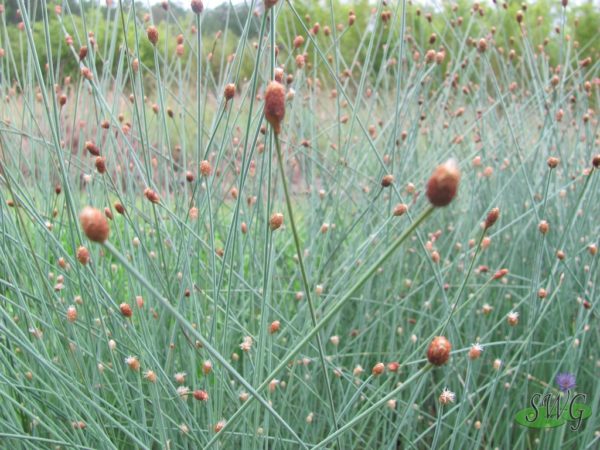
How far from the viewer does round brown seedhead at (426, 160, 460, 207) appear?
0.66 m

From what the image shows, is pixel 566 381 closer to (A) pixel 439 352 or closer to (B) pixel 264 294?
(B) pixel 264 294

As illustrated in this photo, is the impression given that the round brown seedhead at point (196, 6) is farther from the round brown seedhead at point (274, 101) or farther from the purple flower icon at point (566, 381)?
the purple flower icon at point (566, 381)

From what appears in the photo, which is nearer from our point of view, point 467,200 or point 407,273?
point 407,273

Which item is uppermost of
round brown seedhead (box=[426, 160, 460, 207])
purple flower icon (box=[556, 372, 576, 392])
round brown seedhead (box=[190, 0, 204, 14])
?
round brown seedhead (box=[190, 0, 204, 14])

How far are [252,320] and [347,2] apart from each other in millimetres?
9526

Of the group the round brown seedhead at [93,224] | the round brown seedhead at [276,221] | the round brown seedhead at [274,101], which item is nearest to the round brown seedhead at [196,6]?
the round brown seedhead at [276,221]

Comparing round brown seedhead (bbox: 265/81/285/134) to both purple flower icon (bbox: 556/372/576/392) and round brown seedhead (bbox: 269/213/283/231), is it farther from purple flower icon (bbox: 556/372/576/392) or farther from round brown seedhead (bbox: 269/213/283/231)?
purple flower icon (bbox: 556/372/576/392)

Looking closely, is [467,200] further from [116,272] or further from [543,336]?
[116,272]

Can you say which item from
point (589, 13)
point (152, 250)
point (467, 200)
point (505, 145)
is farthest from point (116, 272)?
point (589, 13)

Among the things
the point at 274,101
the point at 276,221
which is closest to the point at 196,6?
the point at 276,221

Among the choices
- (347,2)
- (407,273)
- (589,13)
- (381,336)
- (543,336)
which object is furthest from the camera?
(347,2)

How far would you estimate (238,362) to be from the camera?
6.33ft

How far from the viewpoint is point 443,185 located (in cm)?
66

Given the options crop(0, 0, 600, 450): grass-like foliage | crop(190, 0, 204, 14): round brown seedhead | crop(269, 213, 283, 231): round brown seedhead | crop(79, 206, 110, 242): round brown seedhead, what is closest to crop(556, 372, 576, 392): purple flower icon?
crop(0, 0, 600, 450): grass-like foliage
